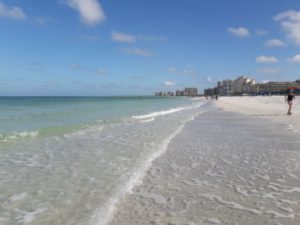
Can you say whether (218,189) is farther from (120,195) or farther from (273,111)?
(273,111)

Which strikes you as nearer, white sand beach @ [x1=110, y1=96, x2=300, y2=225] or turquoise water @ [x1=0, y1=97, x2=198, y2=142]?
white sand beach @ [x1=110, y1=96, x2=300, y2=225]

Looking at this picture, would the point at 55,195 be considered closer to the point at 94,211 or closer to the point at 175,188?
the point at 94,211

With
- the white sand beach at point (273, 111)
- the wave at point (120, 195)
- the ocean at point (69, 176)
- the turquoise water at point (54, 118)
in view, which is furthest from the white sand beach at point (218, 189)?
the turquoise water at point (54, 118)

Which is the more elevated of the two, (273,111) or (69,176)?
(69,176)

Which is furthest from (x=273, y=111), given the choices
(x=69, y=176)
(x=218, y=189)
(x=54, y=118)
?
(x=69, y=176)

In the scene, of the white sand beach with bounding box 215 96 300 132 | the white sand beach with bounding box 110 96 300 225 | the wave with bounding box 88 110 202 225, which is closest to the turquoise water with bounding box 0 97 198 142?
the wave with bounding box 88 110 202 225

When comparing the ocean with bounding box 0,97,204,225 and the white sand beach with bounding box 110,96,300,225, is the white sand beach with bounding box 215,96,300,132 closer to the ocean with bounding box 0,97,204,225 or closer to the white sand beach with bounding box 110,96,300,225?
the white sand beach with bounding box 110,96,300,225

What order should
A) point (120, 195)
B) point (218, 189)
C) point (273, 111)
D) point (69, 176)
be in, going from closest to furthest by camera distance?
point (120, 195) → point (218, 189) → point (69, 176) → point (273, 111)

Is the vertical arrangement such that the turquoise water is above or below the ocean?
below

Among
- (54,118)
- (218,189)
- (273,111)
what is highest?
(218,189)

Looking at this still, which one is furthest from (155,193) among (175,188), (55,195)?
(55,195)

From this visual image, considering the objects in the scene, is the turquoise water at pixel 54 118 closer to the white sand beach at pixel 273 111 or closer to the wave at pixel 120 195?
the wave at pixel 120 195

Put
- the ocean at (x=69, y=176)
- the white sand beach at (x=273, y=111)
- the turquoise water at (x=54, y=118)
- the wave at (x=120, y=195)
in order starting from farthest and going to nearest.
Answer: the white sand beach at (x=273, y=111) < the turquoise water at (x=54, y=118) < the ocean at (x=69, y=176) < the wave at (x=120, y=195)

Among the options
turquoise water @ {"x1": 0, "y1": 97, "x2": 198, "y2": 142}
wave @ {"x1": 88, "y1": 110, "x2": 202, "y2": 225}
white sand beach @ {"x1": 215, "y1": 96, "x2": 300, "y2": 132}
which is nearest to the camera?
wave @ {"x1": 88, "y1": 110, "x2": 202, "y2": 225}
